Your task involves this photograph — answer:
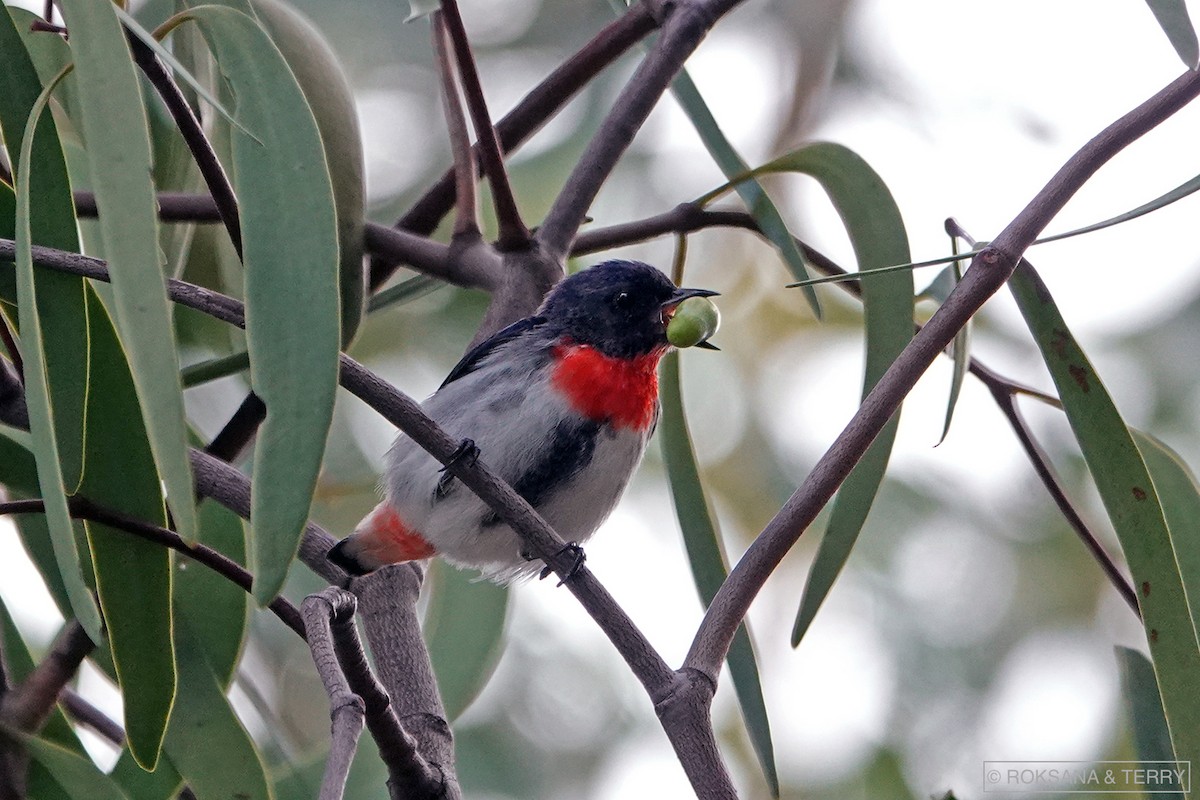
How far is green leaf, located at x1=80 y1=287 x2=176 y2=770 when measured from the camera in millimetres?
1559

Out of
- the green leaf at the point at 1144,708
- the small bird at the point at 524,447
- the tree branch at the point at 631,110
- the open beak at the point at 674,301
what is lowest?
the green leaf at the point at 1144,708

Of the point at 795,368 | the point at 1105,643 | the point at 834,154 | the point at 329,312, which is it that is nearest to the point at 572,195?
the point at 834,154

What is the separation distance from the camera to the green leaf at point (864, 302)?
1.80 meters

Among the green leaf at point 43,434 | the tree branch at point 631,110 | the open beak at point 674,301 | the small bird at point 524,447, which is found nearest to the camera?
the green leaf at point 43,434

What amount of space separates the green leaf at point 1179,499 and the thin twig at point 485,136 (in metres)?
1.12

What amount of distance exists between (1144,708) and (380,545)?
1.44 metres

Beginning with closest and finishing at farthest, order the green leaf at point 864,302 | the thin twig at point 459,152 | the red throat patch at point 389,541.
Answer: the green leaf at point 864,302
the thin twig at point 459,152
the red throat patch at point 389,541

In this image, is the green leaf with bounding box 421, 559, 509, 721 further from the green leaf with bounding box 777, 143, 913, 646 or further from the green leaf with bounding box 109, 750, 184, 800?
the green leaf with bounding box 777, 143, 913, 646

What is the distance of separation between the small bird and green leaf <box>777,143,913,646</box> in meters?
0.58

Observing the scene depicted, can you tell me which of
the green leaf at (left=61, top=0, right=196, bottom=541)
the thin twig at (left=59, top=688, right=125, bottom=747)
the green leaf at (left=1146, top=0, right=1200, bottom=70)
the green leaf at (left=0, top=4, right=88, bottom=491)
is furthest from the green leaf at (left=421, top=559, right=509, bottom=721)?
Result: the green leaf at (left=1146, top=0, right=1200, bottom=70)

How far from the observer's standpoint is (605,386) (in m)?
2.73

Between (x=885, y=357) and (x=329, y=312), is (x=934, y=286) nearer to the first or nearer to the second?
(x=885, y=357)

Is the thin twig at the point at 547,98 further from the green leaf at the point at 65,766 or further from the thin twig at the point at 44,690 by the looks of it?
the green leaf at the point at 65,766

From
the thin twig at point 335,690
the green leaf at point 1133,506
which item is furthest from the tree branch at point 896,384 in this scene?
the thin twig at point 335,690
